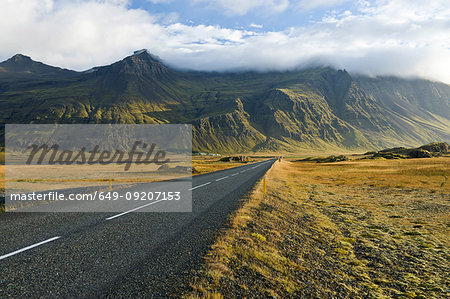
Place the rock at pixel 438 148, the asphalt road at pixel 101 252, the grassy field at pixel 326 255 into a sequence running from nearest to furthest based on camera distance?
the asphalt road at pixel 101 252, the grassy field at pixel 326 255, the rock at pixel 438 148

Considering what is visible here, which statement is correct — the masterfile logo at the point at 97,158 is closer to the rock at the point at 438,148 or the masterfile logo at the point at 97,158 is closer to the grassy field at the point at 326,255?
the grassy field at the point at 326,255

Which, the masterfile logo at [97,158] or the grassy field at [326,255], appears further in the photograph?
the masterfile logo at [97,158]

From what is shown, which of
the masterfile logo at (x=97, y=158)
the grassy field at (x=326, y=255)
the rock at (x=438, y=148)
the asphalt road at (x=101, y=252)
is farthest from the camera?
the rock at (x=438, y=148)

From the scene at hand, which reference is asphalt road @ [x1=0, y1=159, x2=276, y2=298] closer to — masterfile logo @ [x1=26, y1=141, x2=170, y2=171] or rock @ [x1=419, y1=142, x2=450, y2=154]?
masterfile logo @ [x1=26, y1=141, x2=170, y2=171]

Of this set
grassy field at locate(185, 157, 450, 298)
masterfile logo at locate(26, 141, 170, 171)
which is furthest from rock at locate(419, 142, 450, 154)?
grassy field at locate(185, 157, 450, 298)

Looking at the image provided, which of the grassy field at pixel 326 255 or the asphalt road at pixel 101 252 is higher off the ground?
the asphalt road at pixel 101 252

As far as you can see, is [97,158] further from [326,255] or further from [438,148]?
[438,148]

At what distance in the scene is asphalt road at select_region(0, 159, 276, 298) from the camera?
4.88 m

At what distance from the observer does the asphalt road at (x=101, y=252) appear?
4879 millimetres

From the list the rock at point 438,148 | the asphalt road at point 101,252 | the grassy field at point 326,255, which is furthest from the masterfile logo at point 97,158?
the rock at point 438,148

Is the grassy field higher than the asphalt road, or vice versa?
the asphalt road

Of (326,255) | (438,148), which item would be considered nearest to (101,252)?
(326,255)

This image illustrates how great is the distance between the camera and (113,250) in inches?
265

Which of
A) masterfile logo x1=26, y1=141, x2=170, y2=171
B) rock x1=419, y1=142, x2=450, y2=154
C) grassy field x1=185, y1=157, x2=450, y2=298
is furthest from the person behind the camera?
rock x1=419, y1=142, x2=450, y2=154
